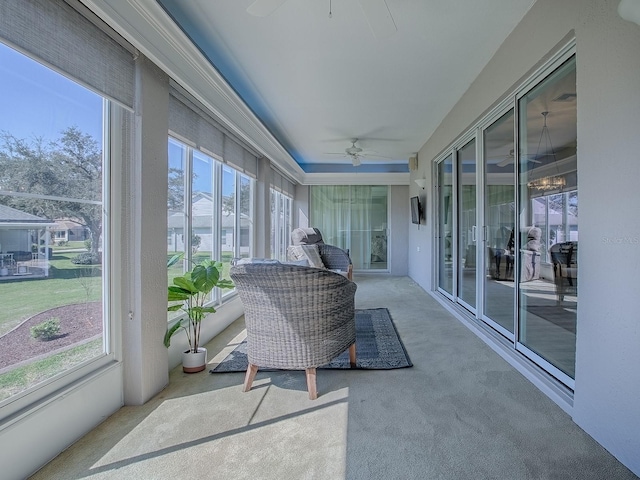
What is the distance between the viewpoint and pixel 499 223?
3012 millimetres

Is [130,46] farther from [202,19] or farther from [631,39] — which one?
[631,39]

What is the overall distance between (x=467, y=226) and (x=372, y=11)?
2748 millimetres

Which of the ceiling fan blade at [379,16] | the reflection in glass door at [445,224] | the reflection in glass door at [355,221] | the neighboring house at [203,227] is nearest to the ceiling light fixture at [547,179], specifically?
the ceiling fan blade at [379,16]

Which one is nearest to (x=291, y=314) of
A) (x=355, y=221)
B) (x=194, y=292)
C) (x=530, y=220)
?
(x=194, y=292)

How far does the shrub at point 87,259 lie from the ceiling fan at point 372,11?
5.32 ft

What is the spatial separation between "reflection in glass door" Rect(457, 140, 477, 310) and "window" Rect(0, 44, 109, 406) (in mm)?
3431

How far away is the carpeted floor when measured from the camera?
2566 mm

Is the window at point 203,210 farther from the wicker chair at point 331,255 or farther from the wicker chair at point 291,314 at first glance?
the wicker chair at point 331,255

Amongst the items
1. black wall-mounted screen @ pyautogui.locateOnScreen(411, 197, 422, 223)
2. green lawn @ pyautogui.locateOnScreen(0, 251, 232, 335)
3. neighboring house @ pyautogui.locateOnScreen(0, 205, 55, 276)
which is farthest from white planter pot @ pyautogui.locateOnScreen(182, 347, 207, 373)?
black wall-mounted screen @ pyautogui.locateOnScreen(411, 197, 422, 223)

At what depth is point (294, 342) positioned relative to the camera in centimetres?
209

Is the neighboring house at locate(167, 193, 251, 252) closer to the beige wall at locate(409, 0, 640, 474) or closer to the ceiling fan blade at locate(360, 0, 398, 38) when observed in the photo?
the ceiling fan blade at locate(360, 0, 398, 38)

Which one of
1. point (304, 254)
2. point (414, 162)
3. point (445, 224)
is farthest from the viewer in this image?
point (414, 162)

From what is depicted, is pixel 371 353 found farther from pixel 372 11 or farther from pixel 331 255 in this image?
pixel 331 255

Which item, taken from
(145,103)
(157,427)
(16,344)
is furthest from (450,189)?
(16,344)
